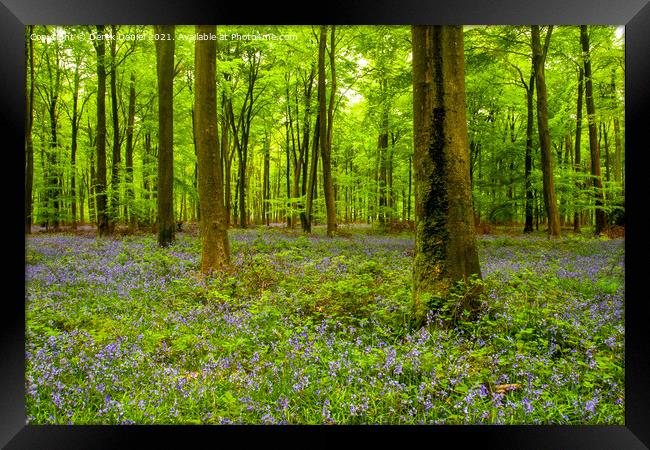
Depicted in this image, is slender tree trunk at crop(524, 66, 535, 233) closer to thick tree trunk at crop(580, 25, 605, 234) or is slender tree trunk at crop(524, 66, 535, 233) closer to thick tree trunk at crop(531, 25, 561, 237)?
thick tree trunk at crop(531, 25, 561, 237)

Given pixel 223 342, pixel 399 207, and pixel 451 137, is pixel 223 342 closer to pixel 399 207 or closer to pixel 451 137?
pixel 451 137

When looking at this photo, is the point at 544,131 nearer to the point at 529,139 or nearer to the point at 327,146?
the point at 529,139

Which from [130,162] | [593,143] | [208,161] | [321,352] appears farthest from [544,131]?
[130,162]

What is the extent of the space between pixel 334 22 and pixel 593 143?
694 cm

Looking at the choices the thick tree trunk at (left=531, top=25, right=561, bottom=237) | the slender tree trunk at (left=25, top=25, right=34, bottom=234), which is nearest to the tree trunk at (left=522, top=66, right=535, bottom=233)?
the thick tree trunk at (left=531, top=25, right=561, bottom=237)

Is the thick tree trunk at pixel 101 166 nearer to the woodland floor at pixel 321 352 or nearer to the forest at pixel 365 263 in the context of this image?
the forest at pixel 365 263

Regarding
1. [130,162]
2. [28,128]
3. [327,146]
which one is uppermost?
[327,146]

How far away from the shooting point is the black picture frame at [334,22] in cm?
289

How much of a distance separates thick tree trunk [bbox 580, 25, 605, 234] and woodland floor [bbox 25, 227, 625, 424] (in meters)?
0.84

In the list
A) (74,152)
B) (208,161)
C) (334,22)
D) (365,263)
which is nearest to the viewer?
(334,22)

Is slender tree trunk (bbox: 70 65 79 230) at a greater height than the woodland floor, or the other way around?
slender tree trunk (bbox: 70 65 79 230)

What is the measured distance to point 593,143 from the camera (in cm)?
717

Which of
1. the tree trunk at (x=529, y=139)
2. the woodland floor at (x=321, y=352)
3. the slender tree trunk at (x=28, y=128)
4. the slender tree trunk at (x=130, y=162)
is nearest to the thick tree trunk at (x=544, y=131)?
the tree trunk at (x=529, y=139)

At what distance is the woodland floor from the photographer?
115 inches
